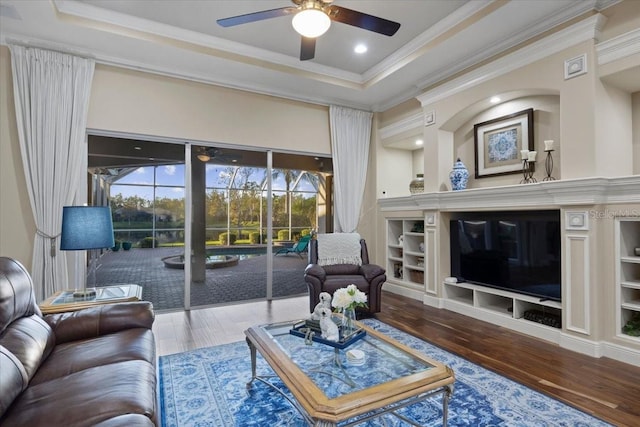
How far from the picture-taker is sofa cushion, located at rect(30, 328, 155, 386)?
1794 mm

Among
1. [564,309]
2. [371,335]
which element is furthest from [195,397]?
[564,309]

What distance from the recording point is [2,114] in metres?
3.65

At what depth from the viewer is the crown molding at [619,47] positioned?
112 inches

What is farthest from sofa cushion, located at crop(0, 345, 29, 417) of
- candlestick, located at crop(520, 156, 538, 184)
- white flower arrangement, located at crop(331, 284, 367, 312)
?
candlestick, located at crop(520, 156, 538, 184)

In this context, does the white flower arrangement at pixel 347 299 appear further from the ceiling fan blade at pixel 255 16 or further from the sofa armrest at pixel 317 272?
the ceiling fan blade at pixel 255 16

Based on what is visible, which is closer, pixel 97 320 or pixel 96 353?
pixel 96 353

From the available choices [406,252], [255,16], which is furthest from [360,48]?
[406,252]

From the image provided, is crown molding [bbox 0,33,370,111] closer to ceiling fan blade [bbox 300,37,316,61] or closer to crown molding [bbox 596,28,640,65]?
ceiling fan blade [bbox 300,37,316,61]

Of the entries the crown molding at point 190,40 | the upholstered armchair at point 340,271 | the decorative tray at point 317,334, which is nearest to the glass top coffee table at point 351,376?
the decorative tray at point 317,334

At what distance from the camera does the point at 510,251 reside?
3902 millimetres

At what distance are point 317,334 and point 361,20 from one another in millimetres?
2459

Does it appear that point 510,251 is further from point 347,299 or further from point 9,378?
point 9,378

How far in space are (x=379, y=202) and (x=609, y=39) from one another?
350 cm

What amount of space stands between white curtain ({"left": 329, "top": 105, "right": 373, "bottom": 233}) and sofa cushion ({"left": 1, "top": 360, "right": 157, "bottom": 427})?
13.9 feet
